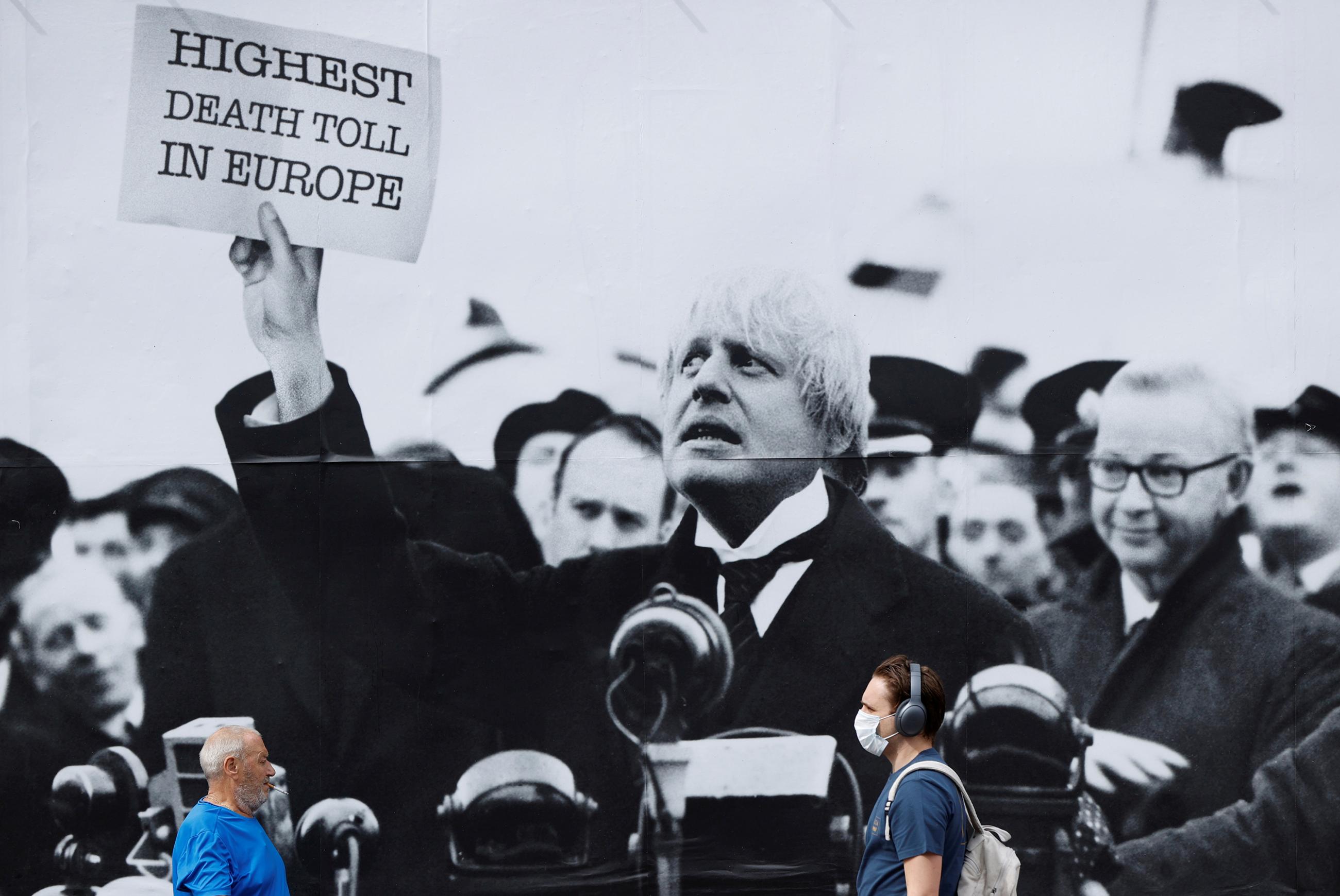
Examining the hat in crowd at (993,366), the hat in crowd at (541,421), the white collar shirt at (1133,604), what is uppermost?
the hat in crowd at (993,366)

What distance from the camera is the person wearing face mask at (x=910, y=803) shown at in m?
3.05

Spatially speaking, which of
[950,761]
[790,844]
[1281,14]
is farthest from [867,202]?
[790,844]

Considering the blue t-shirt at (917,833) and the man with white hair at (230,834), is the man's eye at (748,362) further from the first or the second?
the man with white hair at (230,834)

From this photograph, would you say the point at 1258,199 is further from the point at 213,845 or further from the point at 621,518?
the point at 213,845

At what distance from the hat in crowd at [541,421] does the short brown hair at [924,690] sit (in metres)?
2.32

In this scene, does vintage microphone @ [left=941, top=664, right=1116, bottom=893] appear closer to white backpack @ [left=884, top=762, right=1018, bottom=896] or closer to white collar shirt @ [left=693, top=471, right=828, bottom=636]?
white collar shirt @ [left=693, top=471, right=828, bottom=636]

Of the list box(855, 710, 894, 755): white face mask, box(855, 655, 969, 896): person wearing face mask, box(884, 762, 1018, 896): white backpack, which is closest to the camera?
box(855, 655, 969, 896): person wearing face mask

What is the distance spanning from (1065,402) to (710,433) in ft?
4.97

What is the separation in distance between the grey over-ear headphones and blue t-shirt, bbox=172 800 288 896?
176 centimetres

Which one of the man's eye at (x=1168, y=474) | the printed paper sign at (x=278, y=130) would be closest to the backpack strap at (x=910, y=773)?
the man's eye at (x=1168, y=474)

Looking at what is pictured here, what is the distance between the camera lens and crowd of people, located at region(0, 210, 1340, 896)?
5.32m

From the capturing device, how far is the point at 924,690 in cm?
325

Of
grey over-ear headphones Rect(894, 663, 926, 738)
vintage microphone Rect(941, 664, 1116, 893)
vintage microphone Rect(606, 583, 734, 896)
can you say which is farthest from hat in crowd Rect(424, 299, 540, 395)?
grey over-ear headphones Rect(894, 663, 926, 738)

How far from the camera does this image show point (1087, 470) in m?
5.39
